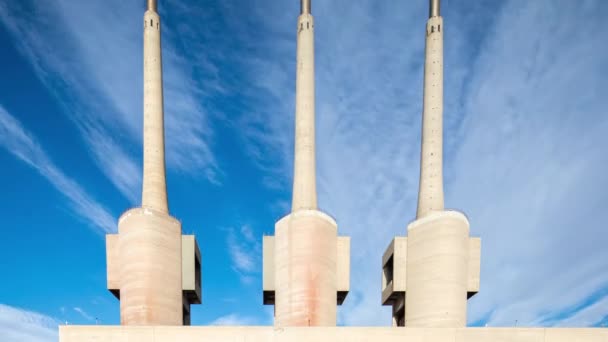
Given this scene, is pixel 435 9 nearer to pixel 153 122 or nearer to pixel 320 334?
pixel 153 122

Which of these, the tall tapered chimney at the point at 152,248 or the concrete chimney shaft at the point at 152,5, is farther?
the concrete chimney shaft at the point at 152,5

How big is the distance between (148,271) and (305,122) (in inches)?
695

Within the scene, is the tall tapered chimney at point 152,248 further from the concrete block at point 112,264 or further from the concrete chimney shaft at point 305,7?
the concrete chimney shaft at point 305,7

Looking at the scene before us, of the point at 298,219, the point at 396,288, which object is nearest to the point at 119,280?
the point at 298,219

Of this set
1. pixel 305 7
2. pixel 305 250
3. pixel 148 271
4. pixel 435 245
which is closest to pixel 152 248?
pixel 148 271

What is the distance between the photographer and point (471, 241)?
1294 inches

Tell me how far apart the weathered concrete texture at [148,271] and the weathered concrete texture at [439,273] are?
18.9m

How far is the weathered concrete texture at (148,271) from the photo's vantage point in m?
29.7

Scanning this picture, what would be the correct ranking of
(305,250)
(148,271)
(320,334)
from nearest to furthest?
(320,334) → (148,271) → (305,250)

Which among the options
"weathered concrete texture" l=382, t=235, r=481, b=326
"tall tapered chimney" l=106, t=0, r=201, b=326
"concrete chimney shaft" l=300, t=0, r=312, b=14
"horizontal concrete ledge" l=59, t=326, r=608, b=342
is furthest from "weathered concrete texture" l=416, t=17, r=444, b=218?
"tall tapered chimney" l=106, t=0, r=201, b=326

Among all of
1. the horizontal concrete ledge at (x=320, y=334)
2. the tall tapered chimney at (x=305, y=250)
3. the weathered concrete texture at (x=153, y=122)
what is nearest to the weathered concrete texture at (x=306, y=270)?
the tall tapered chimney at (x=305, y=250)

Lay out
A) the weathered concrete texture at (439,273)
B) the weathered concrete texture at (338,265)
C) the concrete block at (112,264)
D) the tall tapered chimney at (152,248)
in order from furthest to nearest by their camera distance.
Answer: the weathered concrete texture at (338,265) < the concrete block at (112,264) < the weathered concrete texture at (439,273) < the tall tapered chimney at (152,248)

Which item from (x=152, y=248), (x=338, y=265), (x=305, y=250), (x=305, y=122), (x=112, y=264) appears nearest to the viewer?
(x=152, y=248)

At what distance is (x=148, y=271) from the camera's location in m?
30.0
